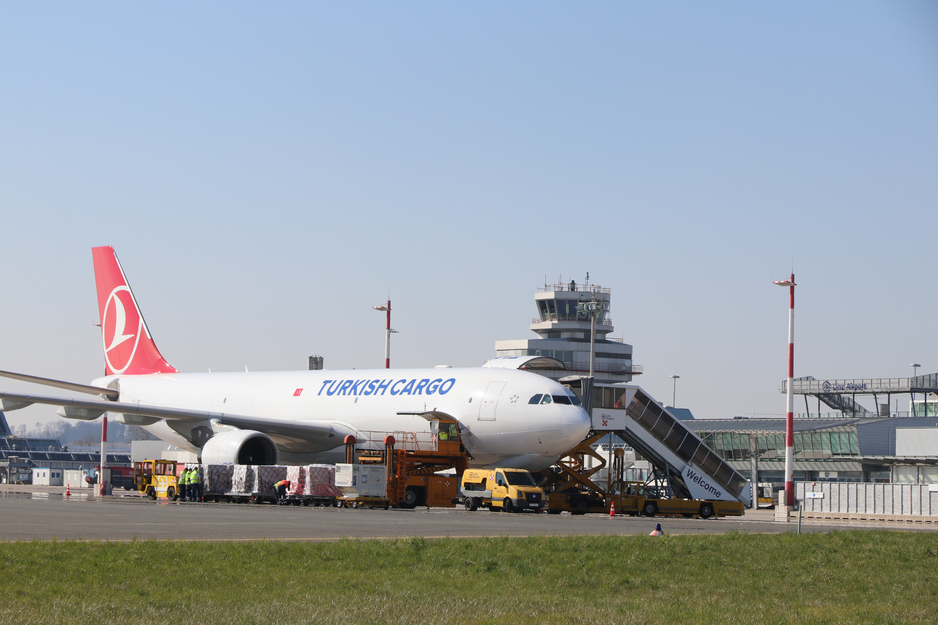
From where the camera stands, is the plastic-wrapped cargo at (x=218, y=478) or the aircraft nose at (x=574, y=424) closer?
the aircraft nose at (x=574, y=424)

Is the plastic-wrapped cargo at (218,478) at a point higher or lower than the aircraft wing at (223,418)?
lower

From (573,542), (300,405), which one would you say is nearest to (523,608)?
(573,542)

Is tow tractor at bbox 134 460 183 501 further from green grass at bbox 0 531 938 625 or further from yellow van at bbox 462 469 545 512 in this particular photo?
green grass at bbox 0 531 938 625

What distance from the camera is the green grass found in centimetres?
1141

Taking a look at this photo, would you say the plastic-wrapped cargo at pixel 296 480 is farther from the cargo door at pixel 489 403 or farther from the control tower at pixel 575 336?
the control tower at pixel 575 336

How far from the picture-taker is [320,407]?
4306 cm

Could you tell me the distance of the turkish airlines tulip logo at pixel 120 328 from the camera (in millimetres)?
52406

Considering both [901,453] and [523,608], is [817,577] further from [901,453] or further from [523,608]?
[901,453]

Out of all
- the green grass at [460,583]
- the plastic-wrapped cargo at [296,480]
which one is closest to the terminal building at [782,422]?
the plastic-wrapped cargo at [296,480]

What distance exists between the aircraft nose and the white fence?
8.45 metres

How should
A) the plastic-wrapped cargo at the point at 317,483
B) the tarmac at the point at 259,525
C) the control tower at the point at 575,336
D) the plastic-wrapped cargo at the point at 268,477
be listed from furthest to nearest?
the control tower at the point at 575,336 < the plastic-wrapped cargo at the point at 268,477 < the plastic-wrapped cargo at the point at 317,483 < the tarmac at the point at 259,525

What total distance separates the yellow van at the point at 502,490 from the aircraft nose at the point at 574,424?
1.97 m

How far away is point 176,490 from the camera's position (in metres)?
38.1

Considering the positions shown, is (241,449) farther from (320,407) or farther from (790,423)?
(790,423)
